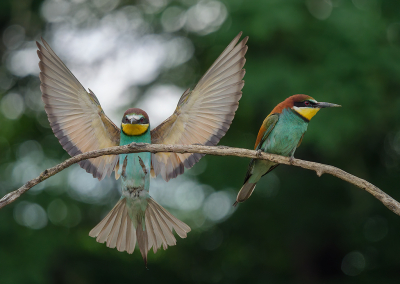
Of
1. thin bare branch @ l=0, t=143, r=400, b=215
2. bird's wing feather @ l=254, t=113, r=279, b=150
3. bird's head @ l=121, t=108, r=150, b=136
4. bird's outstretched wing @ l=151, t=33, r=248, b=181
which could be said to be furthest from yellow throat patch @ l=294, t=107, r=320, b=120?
bird's head @ l=121, t=108, r=150, b=136

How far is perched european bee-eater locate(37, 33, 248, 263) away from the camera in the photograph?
320cm

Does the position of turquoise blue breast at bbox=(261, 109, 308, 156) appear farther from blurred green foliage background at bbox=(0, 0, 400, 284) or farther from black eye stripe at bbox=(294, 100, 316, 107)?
blurred green foliage background at bbox=(0, 0, 400, 284)

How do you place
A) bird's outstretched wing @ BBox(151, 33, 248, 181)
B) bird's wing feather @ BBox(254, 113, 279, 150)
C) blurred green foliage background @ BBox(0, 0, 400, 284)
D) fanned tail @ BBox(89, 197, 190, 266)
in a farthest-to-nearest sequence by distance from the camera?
blurred green foliage background @ BBox(0, 0, 400, 284) → bird's wing feather @ BBox(254, 113, 279, 150) → fanned tail @ BBox(89, 197, 190, 266) → bird's outstretched wing @ BBox(151, 33, 248, 181)

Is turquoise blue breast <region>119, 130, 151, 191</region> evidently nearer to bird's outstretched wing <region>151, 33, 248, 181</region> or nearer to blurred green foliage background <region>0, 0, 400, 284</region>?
bird's outstretched wing <region>151, 33, 248, 181</region>

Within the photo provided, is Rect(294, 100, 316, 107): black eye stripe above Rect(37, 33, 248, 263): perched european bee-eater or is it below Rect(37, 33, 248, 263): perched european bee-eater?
above

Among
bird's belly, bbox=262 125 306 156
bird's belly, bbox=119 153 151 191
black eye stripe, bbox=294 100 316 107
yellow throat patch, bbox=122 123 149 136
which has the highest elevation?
black eye stripe, bbox=294 100 316 107

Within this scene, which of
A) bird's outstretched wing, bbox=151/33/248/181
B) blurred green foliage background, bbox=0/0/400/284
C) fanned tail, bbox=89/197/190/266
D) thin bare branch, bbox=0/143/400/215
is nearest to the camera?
thin bare branch, bbox=0/143/400/215

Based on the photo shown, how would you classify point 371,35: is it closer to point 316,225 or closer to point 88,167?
point 316,225

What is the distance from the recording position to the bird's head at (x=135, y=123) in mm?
3188

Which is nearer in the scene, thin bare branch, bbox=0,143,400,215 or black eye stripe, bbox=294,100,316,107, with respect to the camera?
thin bare branch, bbox=0,143,400,215

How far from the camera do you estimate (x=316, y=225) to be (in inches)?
305

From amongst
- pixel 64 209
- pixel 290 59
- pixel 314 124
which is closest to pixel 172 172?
pixel 314 124

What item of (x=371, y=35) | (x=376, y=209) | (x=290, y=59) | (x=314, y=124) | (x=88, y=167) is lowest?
(x=376, y=209)

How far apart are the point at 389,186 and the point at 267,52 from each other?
290cm
